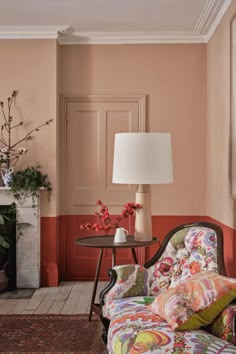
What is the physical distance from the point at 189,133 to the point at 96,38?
1.45m

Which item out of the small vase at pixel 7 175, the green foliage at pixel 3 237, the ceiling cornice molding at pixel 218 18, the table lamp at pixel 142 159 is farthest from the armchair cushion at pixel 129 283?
the ceiling cornice molding at pixel 218 18

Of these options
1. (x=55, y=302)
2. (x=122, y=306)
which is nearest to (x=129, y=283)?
(x=122, y=306)

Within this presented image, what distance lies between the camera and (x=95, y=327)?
13.6 feet

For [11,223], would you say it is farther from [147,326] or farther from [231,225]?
[147,326]

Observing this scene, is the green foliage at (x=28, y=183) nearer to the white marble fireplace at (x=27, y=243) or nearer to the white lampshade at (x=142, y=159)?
the white marble fireplace at (x=27, y=243)

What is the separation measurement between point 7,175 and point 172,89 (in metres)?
2.00

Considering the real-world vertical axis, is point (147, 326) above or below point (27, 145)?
below

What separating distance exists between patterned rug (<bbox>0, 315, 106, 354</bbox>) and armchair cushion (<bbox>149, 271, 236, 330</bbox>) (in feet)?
3.40

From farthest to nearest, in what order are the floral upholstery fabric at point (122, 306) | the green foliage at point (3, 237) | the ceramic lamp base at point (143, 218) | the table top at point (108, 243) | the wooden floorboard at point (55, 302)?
the green foliage at point (3, 237), the wooden floorboard at point (55, 302), the ceramic lamp base at point (143, 218), the table top at point (108, 243), the floral upholstery fabric at point (122, 306)

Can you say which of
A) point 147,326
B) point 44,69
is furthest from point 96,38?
point 147,326

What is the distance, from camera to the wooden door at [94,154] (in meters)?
5.78

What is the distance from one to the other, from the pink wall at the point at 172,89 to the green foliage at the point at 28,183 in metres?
1.10

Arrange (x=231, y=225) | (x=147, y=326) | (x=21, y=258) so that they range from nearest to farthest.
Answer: (x=147, y=326) < (x=231, y=225) < (x=21, y=258)

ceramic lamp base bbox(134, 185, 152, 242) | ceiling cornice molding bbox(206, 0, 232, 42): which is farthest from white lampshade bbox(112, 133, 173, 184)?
ceiling cornice molding bbox(206, 0, 232, 42)
